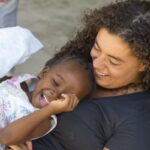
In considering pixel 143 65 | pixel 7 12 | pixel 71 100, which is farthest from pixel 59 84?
pixel 7 12

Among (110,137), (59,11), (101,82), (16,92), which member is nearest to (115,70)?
(101,82)

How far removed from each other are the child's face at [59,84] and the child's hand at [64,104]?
92mm

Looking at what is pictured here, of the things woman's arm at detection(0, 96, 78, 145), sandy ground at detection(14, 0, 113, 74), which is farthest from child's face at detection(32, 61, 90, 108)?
sandy ground at detection(14, 0, 113, 74)

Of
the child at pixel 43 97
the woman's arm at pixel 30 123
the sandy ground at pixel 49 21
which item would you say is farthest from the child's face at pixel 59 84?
the sandy ground at pixel 49 21

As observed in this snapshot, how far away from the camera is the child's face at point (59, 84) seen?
196cm

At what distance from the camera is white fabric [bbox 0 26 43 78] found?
86.0 inches

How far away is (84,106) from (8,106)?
11.8 inches

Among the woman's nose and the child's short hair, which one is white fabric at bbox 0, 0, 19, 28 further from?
the woman's nose

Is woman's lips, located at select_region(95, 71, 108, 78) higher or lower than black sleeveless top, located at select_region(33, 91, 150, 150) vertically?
higher

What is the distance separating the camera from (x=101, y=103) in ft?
6.56

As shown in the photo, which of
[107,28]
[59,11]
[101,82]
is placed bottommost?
[59,11]

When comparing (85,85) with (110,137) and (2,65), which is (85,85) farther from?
(2,65)

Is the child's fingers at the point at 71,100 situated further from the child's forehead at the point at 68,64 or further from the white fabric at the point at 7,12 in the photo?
the white fabric at the point at 7,12

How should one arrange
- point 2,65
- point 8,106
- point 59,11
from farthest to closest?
point 59,11 < point 2,65 < point 8,106
